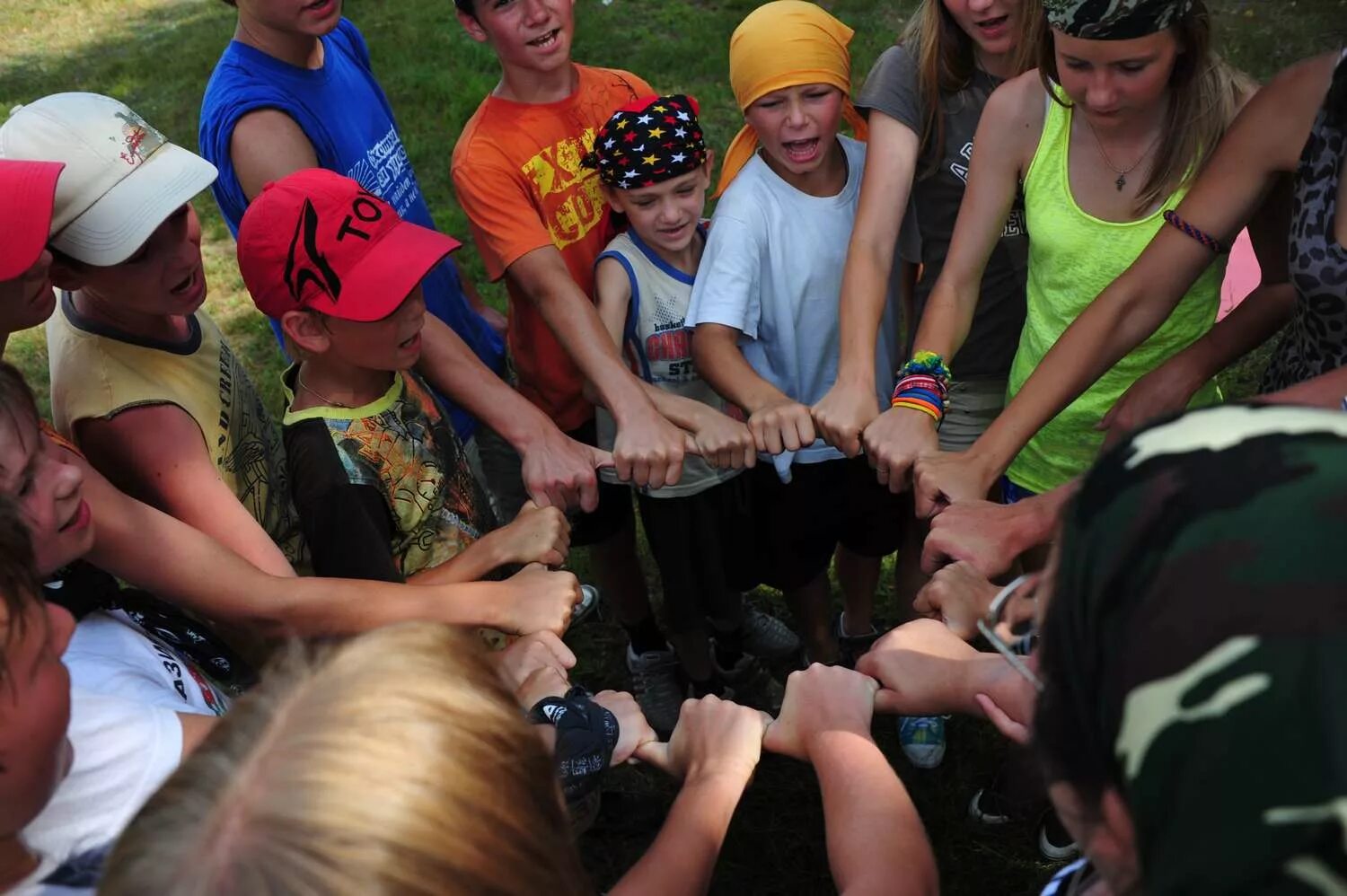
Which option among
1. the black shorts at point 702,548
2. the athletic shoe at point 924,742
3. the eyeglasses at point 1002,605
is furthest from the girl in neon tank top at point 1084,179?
the athletic shoe at point 924,742

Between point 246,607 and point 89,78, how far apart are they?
8.77 metres

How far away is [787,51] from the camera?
2.64 meters

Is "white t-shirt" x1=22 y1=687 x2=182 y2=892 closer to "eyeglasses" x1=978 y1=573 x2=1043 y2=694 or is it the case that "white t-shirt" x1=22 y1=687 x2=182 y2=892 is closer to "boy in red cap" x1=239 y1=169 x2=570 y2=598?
"boy in red cap" x1=239 y1=169 x2=570 y2=598

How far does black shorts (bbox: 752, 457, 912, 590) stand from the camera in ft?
9.46

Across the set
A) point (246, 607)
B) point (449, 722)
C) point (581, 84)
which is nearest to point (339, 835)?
point (449, 722)

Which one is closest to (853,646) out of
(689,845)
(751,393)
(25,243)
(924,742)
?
(924,742)

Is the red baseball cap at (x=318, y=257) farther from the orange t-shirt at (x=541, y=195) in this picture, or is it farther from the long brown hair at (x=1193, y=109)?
the long brown hair at (x=1193, y=109)

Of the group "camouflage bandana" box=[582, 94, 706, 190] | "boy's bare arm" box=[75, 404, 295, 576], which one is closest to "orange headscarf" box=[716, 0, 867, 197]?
"camouflage bandana" box=[582, 94, 706, 190]

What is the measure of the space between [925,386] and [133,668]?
1674mm

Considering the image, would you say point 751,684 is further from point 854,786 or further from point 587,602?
point 854,786

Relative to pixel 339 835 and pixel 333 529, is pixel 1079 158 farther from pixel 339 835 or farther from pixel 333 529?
pixel 339 835

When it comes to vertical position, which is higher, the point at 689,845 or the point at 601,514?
the point at 689,845

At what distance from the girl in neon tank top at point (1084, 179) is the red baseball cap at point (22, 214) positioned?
1.69 m

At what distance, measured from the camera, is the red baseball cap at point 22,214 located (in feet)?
5.97
